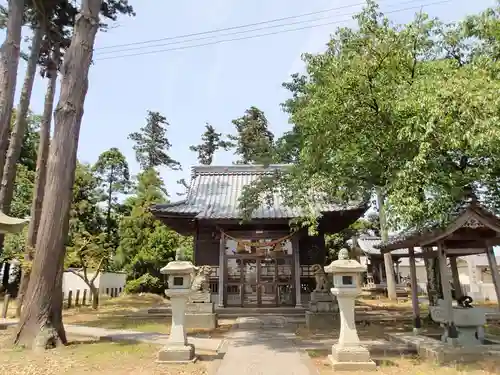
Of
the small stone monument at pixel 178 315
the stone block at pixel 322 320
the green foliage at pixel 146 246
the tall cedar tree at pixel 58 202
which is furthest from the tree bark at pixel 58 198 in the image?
the green foliage at pixel 146 246

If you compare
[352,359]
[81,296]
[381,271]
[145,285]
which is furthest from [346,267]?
[381,271]

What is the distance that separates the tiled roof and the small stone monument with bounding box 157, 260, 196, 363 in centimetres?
474

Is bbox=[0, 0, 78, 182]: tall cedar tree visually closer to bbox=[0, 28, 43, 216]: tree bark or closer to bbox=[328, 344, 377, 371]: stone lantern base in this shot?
bbox=[0, 28, 43, 216]: tree bark

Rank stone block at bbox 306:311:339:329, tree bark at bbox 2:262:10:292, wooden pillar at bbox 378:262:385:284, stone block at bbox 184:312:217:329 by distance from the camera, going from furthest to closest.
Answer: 1. wooden pillar at bbox 378:262:385:284
2. tree bark at bbox 2:262:10:292
3. stone block at bbox 306:311:339:329
4. stone block at bbox 184:312:217:329

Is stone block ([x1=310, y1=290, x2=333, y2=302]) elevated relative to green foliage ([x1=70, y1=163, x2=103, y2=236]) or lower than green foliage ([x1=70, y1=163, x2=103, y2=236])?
lower

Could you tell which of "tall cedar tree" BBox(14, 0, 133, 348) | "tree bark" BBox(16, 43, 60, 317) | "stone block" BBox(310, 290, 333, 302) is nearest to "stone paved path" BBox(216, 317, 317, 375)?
"stone block" BBox(310, 290, 333, 302)

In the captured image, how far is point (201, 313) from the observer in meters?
11.9

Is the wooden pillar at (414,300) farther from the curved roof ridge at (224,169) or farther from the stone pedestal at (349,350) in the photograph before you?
the curved roof ridge at (224,169)

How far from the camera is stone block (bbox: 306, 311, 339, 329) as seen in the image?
1183 cm

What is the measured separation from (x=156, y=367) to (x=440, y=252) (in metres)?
6.51

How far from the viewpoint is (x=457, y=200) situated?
8.05 meters

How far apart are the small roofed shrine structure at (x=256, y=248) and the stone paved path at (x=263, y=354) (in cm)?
406

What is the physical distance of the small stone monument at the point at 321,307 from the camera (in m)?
11.9

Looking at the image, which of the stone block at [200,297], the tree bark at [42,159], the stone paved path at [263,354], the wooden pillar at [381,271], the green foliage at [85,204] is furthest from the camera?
the wooden pillar at [381,271]
